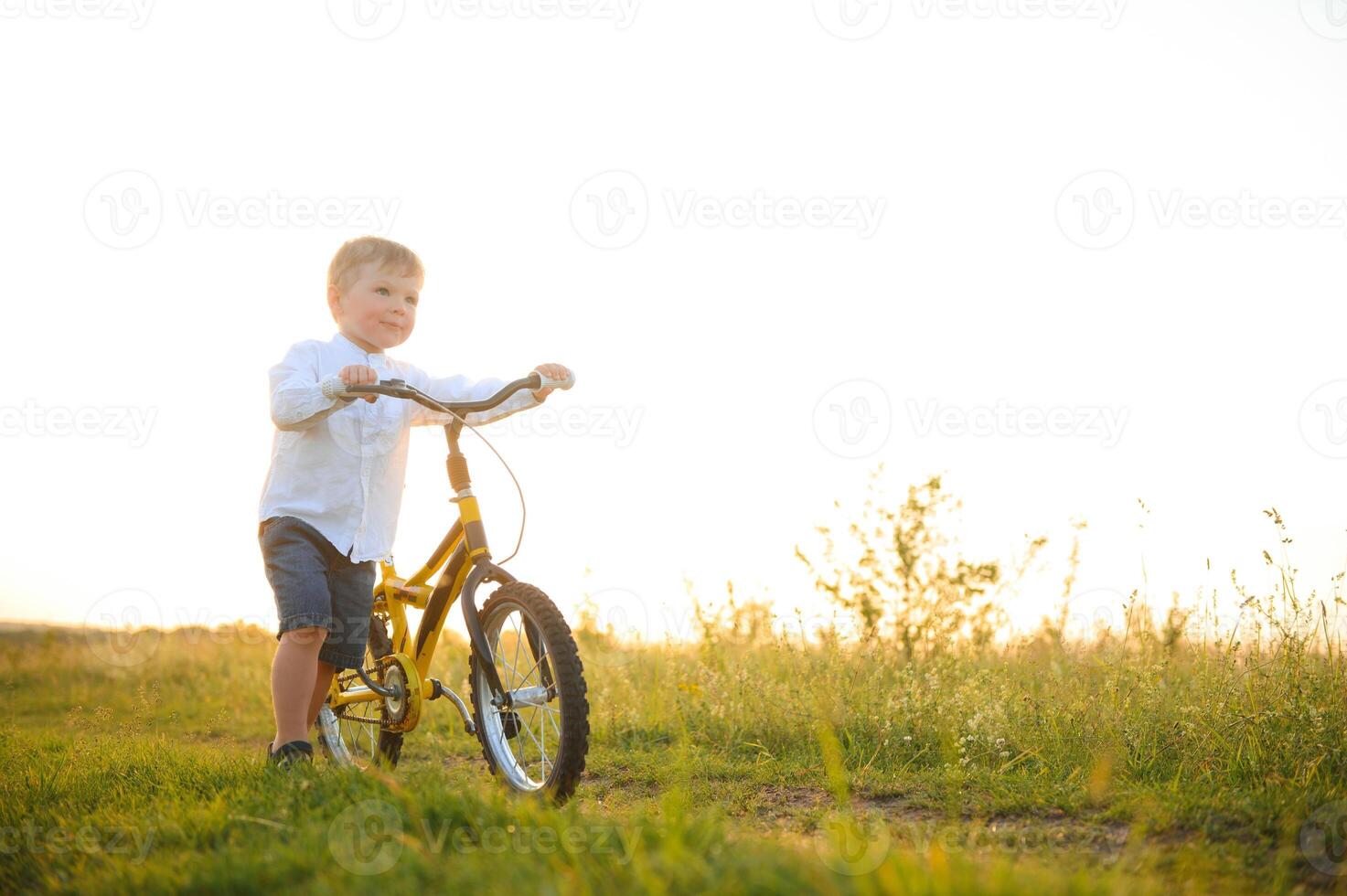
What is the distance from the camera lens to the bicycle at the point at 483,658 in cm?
329

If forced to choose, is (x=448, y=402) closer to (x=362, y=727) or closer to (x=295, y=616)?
(x=295, y=616)

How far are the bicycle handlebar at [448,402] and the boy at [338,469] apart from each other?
1.6 inches

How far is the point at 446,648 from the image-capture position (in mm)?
8219

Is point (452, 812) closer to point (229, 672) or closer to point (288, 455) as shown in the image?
point (288, 455)

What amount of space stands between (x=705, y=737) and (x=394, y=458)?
6.64ft

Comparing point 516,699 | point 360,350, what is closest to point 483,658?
point 516,699

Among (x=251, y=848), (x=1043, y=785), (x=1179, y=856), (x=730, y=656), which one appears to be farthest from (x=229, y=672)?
(x=1179, y=856)

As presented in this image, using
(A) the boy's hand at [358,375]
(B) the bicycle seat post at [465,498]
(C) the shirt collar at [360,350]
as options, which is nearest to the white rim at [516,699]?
(B) the bicycle seat post at [465,498]

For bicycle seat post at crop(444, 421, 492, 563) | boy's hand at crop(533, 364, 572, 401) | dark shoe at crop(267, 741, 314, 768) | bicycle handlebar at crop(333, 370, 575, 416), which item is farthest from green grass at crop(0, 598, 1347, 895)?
boy's hand at crop(533, 364, 572, 401)

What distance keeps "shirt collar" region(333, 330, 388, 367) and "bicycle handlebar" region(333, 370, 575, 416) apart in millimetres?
398

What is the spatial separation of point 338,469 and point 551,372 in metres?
1.00

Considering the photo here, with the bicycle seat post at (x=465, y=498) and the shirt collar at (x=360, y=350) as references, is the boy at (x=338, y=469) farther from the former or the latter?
the bicycle seat post at (x=465, y=498)

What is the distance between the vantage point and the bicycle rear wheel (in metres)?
4.38

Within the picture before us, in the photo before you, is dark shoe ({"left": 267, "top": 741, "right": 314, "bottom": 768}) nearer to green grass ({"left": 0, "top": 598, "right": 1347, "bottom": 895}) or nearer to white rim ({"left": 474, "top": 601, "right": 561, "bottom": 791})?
green grass ({"left": 0, "top": 598, "right": 1347, "bottom": 895})
